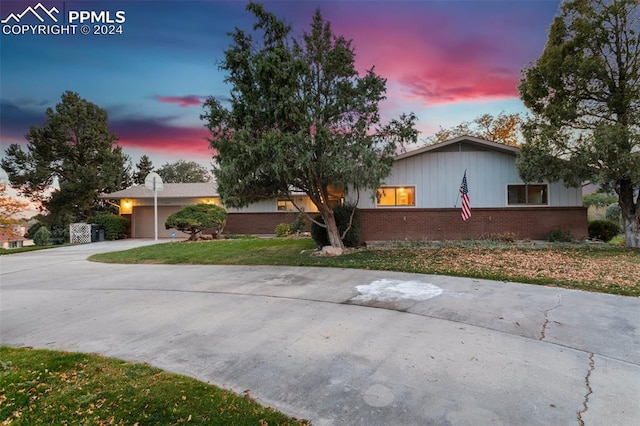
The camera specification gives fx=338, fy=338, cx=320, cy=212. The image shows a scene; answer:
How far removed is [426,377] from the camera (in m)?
3.07

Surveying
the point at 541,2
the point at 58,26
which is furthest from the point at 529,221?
the point at 58,26

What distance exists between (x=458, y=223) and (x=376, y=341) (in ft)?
37.5

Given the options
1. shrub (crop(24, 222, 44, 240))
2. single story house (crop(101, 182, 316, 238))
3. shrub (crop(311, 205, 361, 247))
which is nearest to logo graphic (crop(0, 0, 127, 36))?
shrub (crop(311, 205, 361, 247))

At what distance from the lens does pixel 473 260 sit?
9.19m

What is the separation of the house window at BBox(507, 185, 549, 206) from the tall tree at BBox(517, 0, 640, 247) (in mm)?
1673

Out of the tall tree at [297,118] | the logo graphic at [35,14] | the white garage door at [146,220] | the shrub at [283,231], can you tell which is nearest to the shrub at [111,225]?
the white garage door at [146,220]

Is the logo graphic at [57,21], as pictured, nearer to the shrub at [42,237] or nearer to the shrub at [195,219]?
the shrub at [195,219]

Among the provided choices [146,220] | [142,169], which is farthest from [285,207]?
[142,169]

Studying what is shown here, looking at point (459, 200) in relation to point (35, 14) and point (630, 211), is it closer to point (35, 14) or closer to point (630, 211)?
point (630, 211)

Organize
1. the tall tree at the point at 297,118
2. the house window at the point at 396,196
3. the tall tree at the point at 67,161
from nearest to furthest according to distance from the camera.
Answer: the tall tree at the point at 297,118
the house window at the point at 396,196
the tall tree at the point at 67,161

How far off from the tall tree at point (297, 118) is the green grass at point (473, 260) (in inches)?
→ 85.2

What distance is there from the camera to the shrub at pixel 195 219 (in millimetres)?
16703

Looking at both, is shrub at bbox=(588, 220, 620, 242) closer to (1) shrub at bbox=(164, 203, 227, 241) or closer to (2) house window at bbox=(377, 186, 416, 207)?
(2) house window at bbox=(377, 186, 416, 207)

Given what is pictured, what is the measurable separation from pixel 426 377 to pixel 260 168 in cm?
691
